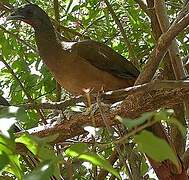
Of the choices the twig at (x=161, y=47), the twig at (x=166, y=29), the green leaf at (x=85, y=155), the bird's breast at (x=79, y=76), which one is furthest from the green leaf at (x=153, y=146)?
the bird's breast at (x=79, y=76)

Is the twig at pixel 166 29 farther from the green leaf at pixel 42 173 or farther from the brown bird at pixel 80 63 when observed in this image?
the green leaf at pixel 42 173

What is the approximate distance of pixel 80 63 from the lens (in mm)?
3236

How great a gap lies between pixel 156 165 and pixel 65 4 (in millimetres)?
1804

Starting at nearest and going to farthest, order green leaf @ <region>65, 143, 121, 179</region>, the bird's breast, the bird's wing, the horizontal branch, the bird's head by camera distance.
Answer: green leaf @ <region>65, 143, 121, 179</region> < the horizontal branch < the bird's breast < the bird's wing < the bird's head

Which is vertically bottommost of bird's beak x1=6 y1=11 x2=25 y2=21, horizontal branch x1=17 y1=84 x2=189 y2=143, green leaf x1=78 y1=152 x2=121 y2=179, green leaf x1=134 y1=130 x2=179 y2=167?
green leaf x1=134 y1=130 x2=179 y2=167

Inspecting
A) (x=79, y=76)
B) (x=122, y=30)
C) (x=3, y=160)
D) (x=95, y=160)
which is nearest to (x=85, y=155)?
(x=95, y=160)

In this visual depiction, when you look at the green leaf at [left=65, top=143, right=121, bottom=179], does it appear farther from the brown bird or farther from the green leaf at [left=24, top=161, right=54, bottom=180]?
the brown bird

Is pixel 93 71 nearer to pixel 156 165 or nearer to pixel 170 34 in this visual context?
pixel 156 165

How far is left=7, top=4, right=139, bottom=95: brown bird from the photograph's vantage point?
3.15 meters

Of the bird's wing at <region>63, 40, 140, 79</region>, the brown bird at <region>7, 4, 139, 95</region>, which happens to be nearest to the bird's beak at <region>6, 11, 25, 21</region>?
the brown bird at <region>7, 4, 139, 95</region>

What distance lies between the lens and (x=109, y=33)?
387 centimetres

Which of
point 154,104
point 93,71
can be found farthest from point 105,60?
point 154,104

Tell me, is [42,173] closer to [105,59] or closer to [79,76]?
[79,76]

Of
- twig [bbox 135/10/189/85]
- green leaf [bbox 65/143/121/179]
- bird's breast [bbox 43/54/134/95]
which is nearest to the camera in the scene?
green leaf [bbox 65/143/121/179]
